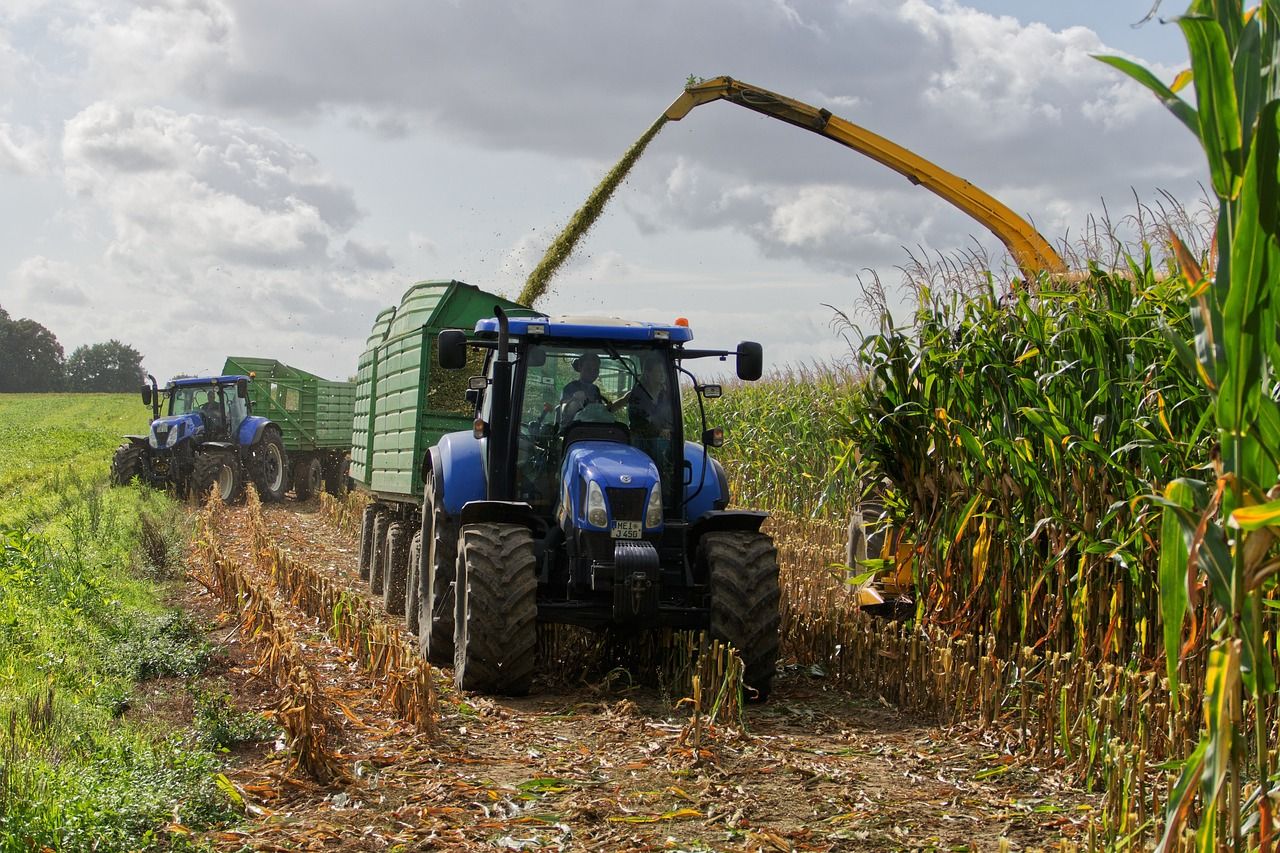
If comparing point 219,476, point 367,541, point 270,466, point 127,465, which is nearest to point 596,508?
point 367,541

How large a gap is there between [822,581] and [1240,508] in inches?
297

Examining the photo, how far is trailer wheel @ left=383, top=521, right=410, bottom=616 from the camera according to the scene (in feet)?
35.3

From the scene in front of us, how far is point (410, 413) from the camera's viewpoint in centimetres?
1084

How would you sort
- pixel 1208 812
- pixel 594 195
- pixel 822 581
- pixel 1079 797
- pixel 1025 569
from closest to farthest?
pixel 1208 812
pixel 1079 797
pixel 1025 569
pixel 822 581
pixel 594 195

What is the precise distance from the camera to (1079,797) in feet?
16.5

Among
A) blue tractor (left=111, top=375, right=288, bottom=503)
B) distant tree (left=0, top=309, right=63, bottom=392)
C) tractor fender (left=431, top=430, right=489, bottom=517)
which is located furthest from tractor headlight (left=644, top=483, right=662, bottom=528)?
distant tree (left=0, top=309, right=63, bottom=392)

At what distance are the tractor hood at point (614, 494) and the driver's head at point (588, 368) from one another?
0.64m

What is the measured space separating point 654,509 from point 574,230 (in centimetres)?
564

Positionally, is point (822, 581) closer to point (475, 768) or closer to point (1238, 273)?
point (475, 768)

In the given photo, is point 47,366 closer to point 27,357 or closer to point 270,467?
point 27,357

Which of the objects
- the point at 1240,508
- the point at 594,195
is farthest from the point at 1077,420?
the point at 594,195

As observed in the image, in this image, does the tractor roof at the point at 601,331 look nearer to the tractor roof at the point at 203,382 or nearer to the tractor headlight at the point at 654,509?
the tractor headlight at the point at 654,509

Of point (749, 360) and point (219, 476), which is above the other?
point (749, 360)

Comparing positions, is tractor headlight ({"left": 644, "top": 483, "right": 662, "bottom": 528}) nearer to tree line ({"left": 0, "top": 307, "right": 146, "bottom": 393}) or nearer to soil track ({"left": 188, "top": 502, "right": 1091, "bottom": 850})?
soil track ({"left": 188, "top": 502, "right": 1091, "bottom": 850})
